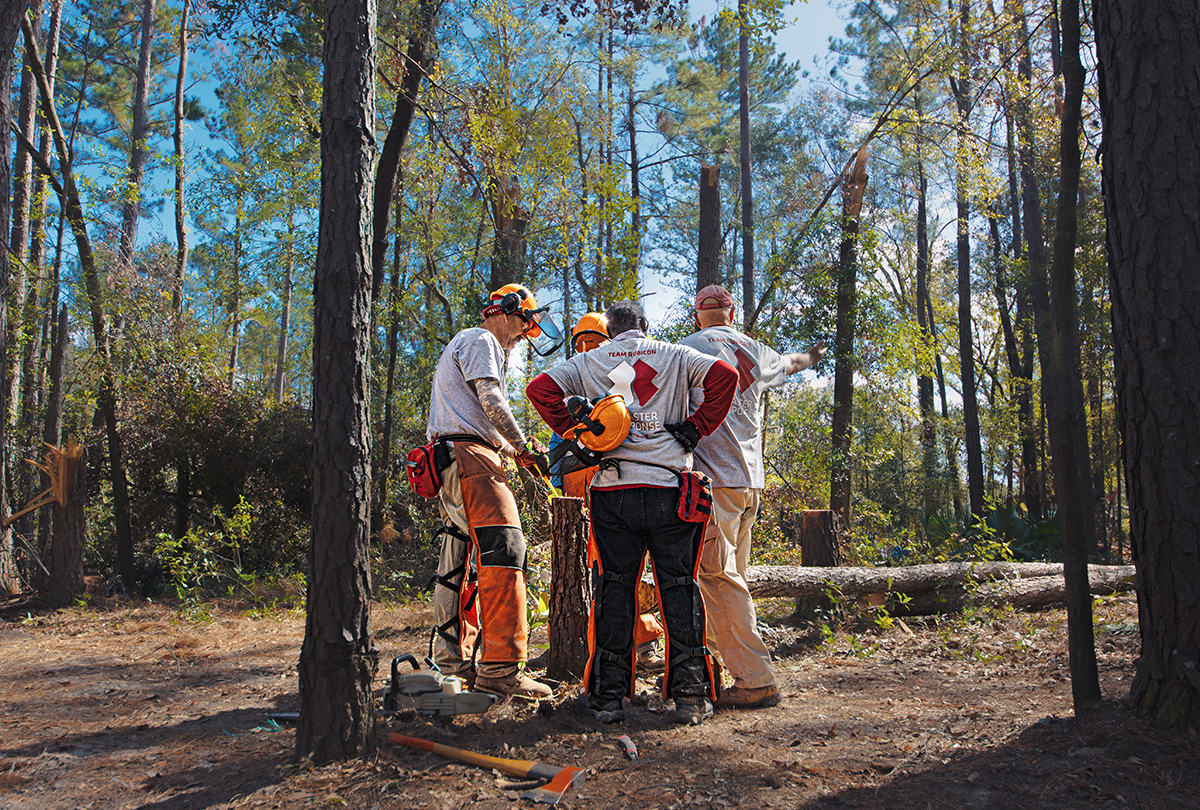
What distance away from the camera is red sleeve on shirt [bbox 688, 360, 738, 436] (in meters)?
3.79

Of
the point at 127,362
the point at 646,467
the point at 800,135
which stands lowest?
the point at 646,467

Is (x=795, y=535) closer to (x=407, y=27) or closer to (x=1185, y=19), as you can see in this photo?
(x=407, y=27)

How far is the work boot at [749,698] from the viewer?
3.96 metres

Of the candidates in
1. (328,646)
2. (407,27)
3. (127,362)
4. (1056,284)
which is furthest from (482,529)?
(127,362)

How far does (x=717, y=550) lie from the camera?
4012mm

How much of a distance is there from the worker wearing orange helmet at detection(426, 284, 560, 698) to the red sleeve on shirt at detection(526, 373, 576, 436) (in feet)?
0.58

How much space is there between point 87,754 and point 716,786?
9.46 ft

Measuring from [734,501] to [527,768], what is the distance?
6.21 ft

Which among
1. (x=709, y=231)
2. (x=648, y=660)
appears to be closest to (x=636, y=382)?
(x=648, y=660)

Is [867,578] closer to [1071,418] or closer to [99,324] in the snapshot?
[1071,418]

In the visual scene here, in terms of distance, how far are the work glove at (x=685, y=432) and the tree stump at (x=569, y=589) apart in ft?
3.00

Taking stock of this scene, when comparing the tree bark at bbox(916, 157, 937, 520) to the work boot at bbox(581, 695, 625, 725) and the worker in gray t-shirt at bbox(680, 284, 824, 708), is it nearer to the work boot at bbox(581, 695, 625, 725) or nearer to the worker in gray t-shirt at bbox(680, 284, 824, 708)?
the worker in gray t-shirt at bbox(680, 284, 824, 708)

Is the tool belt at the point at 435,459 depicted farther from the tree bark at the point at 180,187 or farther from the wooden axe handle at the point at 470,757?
the tree bark at the point at 180,187

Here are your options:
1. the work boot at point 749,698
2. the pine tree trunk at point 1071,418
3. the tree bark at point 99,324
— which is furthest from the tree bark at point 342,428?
the tree bark at point 99,324
